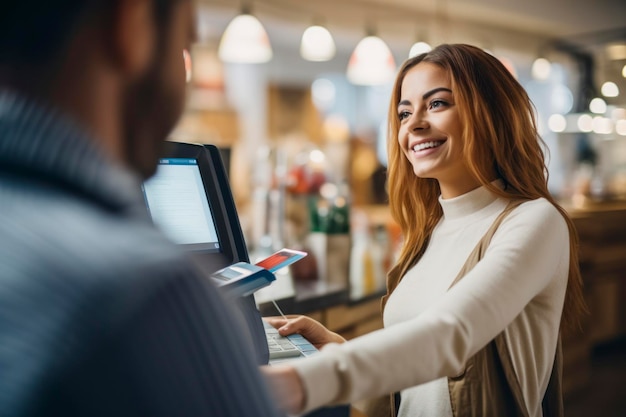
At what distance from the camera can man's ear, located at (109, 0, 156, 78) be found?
0.54m

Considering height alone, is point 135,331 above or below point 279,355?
above

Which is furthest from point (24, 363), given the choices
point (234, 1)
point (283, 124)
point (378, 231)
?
point (283, 124)

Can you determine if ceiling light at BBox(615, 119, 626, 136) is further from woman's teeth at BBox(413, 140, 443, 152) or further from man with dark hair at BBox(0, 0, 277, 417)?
man with dark hair at BBox(0, 0, 277, 417)

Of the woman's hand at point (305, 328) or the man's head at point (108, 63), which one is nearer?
the man's head at point (108, 63)

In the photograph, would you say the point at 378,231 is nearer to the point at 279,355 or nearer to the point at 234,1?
the point at 279,355

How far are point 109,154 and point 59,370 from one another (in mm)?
186

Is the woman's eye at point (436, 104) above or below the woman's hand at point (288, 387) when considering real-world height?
above

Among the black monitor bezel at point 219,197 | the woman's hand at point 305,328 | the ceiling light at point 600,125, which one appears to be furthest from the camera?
the ceiling light at point 600,125

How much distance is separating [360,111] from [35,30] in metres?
11.2

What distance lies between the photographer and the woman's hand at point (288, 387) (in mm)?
798

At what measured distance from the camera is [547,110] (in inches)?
388

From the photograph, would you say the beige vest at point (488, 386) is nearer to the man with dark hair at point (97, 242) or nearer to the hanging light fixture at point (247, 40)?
the man with dark hair at point (97, 242)

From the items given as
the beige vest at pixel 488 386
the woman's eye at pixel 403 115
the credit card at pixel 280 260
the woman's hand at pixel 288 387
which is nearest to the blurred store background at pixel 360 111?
the woman's eye at pixel 403 115

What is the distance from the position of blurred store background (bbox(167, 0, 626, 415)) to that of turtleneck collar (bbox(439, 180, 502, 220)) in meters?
1.35
